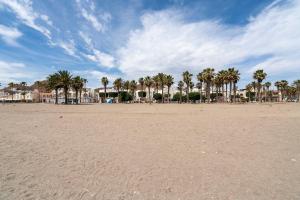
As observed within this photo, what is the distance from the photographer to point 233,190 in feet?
15.6

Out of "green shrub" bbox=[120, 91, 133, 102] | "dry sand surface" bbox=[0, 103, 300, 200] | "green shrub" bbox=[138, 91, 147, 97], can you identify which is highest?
"green shrub" bbox=[138, 91, 147, 97]

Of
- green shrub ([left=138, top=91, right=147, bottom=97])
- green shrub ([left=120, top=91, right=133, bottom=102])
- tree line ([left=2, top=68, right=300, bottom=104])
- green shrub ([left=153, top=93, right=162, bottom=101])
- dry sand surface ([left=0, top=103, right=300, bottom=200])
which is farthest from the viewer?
green shrub ([left=138, top=91, right=147, bottom=97])

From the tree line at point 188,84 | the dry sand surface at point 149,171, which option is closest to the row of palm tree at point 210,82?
the tree line at point 188,84

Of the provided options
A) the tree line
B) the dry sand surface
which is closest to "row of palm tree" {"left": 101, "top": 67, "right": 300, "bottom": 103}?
the tree line

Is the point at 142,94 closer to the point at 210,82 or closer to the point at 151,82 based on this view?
the point at 151,82

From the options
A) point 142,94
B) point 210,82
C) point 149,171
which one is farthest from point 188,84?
point 149,171

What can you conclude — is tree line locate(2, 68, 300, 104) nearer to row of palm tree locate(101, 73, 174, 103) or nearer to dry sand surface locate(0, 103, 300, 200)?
row of palm tree locate(101, 73, 174, 103)

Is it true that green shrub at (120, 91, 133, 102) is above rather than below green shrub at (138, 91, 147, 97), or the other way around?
below

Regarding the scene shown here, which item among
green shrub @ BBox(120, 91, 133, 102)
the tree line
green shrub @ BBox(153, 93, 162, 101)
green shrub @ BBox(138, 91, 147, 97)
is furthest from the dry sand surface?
green shrub @ BBox(138, 91, 147, 97)

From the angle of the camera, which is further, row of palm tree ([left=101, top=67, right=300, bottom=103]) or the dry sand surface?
row of palm tree ([left=101, top=67, right=300, bottom=103])

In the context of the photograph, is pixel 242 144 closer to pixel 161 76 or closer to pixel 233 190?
pixel 233 190

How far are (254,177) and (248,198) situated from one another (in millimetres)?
1323

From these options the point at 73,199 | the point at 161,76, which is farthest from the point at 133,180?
the point at 161,76

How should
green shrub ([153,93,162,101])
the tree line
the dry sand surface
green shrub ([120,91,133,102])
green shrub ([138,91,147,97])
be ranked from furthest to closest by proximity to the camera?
green shrub ([138,91,147,97]), green shrub ([153,93,162,101]), green shrub ([120,91,133,102]), the tree line, the dry sand surface
